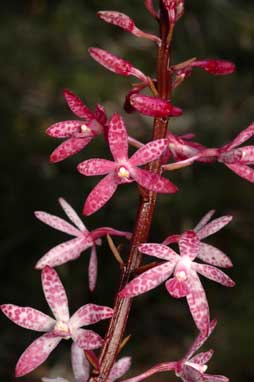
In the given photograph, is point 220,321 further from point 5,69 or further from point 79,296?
point 5,69

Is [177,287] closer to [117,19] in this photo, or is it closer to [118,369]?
[118,369]

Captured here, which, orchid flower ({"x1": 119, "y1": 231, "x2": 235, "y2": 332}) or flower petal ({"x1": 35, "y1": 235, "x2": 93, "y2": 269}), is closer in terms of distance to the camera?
orchid flower ({"x1": 119, "y1": 231, "x2": 235, "y2": 332})

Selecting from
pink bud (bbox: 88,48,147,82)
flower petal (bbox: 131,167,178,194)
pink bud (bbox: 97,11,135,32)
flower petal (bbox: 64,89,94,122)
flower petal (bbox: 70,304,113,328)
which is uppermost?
pink bud (bbox: 97,11,135,32)

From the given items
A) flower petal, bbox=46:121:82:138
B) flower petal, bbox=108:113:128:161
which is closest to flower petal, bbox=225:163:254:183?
flower petal, bbox=108:113:128:161

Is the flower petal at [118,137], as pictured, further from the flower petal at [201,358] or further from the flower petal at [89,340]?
the flower petal at [201,358]

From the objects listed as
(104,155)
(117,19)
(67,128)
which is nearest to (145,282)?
(67,128)

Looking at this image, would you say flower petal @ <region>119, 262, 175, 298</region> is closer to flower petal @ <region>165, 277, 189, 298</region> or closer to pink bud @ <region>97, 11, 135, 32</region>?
flower petal @ <region>165, 277, 189, 298</region>

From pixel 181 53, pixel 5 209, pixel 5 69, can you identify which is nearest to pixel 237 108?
pixel 181 53
